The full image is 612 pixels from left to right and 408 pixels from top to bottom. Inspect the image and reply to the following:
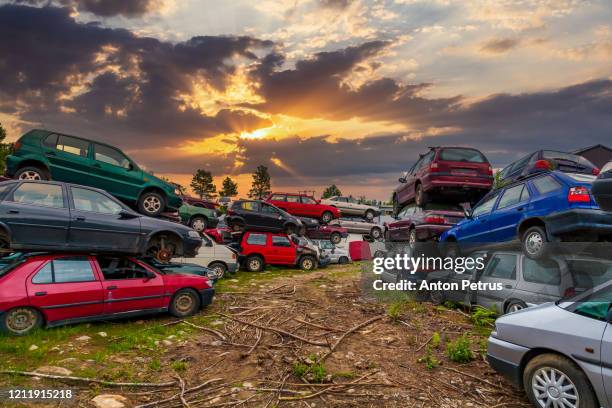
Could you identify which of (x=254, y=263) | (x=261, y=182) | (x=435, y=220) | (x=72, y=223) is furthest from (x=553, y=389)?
(x=261, y=182)

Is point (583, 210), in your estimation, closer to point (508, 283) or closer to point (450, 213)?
point (508, 283)

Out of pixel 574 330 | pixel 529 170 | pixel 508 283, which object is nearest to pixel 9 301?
pixel 574 330

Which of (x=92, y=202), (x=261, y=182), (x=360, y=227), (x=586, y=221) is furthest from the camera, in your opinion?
(x=261, y=182)

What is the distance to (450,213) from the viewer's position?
10.7 m

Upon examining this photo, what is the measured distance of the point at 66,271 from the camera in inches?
265

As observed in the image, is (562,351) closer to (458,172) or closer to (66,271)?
(458,172)

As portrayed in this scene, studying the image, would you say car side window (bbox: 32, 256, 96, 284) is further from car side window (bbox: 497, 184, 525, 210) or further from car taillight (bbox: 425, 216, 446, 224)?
car taillight (bbox: 425, 216, 446, 224)

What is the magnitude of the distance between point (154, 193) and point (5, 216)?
11.4ft

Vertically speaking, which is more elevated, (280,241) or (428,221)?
(428,221)

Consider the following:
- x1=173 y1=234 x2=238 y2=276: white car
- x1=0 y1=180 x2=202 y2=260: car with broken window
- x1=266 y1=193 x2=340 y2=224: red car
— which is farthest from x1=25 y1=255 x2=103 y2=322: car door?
x1=266 y1=193 x2=340 y2=224: red car

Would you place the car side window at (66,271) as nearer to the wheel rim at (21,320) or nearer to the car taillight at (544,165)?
the wheel rim at (21,320)

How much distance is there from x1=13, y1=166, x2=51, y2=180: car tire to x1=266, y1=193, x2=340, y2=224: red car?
1327 cm

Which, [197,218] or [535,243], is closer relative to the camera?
[535,243]

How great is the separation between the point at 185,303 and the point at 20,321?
289cm
